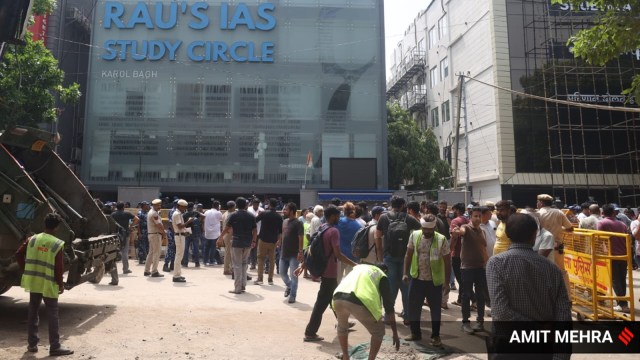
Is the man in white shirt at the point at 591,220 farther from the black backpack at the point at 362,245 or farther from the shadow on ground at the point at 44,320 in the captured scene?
the shadow on ground at the point at 44,320

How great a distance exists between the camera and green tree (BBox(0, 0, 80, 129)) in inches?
600

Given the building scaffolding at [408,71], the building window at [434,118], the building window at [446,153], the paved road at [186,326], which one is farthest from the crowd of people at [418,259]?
the building scaffolding at [408,71]

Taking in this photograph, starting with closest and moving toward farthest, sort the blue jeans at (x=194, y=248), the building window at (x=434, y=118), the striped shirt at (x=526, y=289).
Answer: the striped shirt at (x=526, y=289), the blue jeans at (x=194, y=248), the building window at (x=434, y=118)

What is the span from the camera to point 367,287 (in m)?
3.80

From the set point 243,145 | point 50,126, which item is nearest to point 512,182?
point 243,145

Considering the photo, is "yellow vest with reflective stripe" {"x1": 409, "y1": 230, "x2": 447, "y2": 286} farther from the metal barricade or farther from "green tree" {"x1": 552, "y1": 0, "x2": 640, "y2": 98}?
"green tree" {"x1": 552, "y1": 0, "x2": 640, "y2": 98}

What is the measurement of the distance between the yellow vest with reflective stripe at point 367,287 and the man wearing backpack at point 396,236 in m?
2.03

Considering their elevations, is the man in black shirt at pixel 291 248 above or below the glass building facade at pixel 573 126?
below

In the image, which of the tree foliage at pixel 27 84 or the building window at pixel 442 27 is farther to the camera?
the building window at pixel 442 27

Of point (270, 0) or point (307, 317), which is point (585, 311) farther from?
point (270, 0)

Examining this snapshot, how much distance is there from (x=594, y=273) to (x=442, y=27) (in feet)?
112

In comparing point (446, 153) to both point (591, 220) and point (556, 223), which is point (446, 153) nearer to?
point (591, 220)

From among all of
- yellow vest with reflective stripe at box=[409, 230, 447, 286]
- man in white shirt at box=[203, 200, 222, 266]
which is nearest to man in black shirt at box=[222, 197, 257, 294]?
man in white shirt at box=[203, 200, 222, 266]

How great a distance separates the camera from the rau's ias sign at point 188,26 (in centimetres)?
2780
